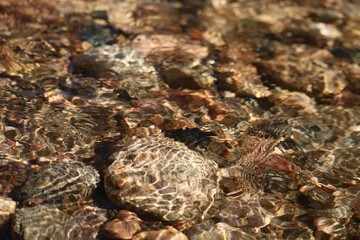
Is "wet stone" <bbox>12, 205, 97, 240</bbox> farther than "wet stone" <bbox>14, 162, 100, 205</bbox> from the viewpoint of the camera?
No

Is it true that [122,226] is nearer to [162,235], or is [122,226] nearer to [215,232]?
[162,235]

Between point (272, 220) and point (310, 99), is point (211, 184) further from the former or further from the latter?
point (310, 99)

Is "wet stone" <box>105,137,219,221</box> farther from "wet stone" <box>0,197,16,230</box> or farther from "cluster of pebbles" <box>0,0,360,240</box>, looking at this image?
"wet stone" <box>0,197,16,230</box>

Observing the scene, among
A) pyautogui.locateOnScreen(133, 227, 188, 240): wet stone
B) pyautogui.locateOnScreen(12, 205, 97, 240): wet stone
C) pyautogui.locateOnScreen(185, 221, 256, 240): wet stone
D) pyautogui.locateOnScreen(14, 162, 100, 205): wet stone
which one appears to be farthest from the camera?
pyautogui.locateOnScreen(14, 162, 100, 205): wet stone

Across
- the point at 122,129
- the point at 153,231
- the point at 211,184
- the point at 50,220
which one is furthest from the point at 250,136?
the point at 50,220

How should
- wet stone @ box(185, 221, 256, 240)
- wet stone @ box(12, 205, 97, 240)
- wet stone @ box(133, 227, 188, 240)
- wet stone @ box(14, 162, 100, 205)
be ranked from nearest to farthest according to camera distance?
wet stone @ box(12, 205, 97, 240) < wet stone @ box(133, 227, 188, 240) < wet stone @ box(185, 221, 256, 240) < wet stone @ box(14, 162, 100, 205)

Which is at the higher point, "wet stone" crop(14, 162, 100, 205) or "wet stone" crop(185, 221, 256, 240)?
"wet stone" crop(14, 162, 100, 205)

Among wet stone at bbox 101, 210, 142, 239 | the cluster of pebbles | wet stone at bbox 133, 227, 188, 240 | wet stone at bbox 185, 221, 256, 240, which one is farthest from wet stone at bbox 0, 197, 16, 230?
wet stone at bbox 185, 221, 256, 240

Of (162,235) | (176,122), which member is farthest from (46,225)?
(176,122)
